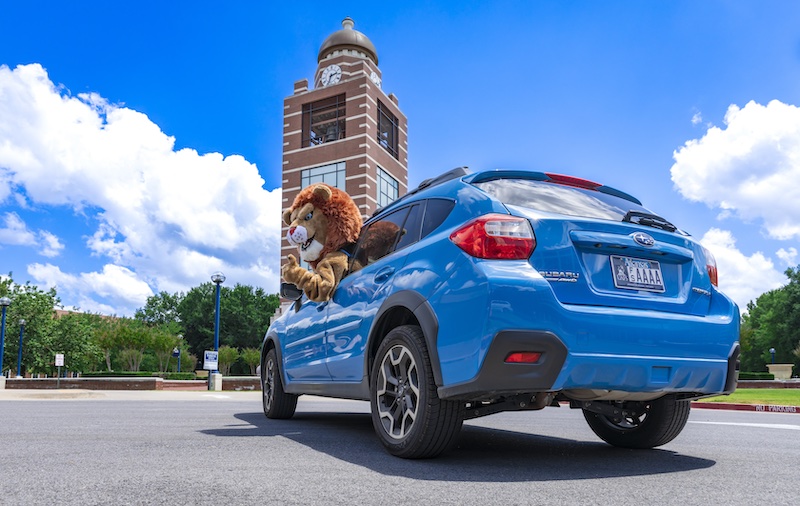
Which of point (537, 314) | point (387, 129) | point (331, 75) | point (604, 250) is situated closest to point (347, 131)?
point (387, 129)

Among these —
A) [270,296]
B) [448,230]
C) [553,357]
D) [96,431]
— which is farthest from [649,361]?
[270,296]

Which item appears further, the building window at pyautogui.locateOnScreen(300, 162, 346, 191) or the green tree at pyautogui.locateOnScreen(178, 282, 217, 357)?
the green tree at pyautogui.locateOnScreen(178, 282, 217, 357)

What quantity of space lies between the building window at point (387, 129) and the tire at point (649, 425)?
4642 cm

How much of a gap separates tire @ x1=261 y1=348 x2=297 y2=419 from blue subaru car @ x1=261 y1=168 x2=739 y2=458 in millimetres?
2541

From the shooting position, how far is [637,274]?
3.77m

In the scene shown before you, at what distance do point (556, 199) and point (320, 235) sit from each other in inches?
102

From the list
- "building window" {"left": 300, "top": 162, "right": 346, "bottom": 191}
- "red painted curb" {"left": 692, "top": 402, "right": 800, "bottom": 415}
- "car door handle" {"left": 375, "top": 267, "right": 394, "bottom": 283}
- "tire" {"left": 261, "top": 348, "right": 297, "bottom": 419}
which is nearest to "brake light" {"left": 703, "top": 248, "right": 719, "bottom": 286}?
"car door handle" {"left": 375, "top": 267, "right": 394, "bottom": 283}

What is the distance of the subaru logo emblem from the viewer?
3.83 meters

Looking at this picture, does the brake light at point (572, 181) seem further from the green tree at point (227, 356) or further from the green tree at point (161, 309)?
the green tree at point (161, 309)

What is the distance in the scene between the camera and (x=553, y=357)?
3.35 metres

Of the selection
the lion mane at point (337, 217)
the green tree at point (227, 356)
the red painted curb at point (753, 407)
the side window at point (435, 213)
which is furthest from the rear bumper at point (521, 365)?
the green tree at point (227, 356)

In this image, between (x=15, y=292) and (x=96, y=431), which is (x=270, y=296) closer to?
(x=15, y=292)

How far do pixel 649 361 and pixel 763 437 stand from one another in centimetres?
318

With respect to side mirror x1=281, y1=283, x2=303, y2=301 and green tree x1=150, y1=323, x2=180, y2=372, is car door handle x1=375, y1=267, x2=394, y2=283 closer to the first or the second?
side mirror x1=281, y1=283, x2=303, y2=301
